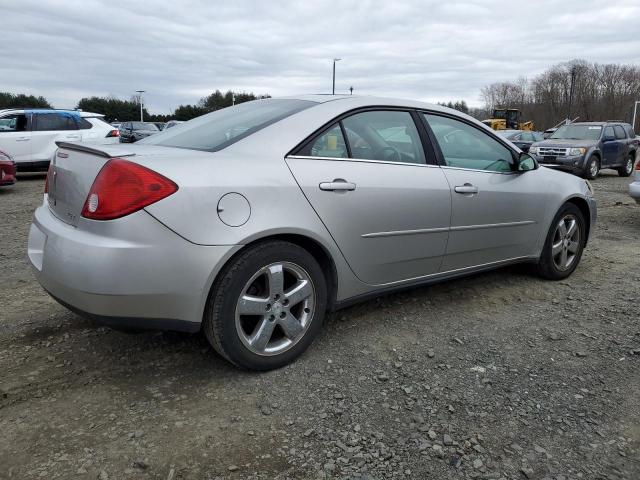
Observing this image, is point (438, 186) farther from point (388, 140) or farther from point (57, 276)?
point (57, 276)

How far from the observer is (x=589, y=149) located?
1441cm

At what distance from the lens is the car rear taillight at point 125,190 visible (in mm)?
2406

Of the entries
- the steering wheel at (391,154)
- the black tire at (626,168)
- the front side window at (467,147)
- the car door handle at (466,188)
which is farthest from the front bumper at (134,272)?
the black tire at (626,168)

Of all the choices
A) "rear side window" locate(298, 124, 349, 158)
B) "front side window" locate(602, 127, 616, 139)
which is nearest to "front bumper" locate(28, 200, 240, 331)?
"rear side window" locate(298, 124, 349, 158)

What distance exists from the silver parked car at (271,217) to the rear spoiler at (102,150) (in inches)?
0.7

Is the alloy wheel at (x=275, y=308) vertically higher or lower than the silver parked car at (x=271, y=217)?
lower

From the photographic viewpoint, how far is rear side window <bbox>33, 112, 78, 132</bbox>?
1237 cm

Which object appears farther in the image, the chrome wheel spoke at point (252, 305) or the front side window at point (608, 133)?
the front side window at point (608, 133)

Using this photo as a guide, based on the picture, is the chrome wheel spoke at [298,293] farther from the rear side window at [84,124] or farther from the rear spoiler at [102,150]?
the rear side window at [84,124]

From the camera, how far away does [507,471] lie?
2.16 meters

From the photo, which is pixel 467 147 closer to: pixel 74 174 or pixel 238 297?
pixel 238 297

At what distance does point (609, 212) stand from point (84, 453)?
349 inches

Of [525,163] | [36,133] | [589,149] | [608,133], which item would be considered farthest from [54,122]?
[608,133]

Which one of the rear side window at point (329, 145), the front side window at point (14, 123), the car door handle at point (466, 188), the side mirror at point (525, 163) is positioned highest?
the front side window at point (14, 123)
